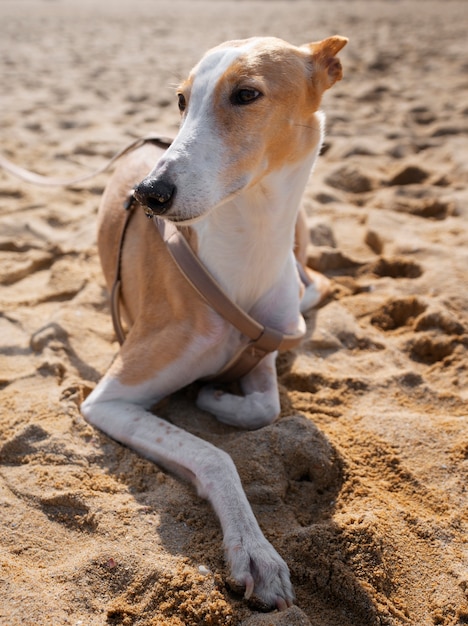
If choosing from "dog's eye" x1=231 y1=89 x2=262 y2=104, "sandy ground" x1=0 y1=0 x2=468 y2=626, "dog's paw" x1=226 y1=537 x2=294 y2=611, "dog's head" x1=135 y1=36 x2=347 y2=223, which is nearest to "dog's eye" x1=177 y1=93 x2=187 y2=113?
"dog's head" x1=135 y1=36 x2=347 y2=223

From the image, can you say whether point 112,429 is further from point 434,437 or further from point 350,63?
point 350,63

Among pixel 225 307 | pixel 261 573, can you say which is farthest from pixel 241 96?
pixel 261 573

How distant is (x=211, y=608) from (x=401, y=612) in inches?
21.9

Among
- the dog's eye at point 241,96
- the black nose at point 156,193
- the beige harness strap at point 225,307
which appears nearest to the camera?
the black nose at point 156,193

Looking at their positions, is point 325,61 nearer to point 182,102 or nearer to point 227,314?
point 182,102

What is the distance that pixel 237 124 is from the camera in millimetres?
2254

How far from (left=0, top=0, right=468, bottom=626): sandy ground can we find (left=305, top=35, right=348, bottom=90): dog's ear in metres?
1.29

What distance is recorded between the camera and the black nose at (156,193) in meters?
2.05

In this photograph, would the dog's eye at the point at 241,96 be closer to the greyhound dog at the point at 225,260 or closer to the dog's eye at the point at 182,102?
the greyhound dog at the point at 225,260

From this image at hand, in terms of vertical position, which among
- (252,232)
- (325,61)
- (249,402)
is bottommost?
(249,402)

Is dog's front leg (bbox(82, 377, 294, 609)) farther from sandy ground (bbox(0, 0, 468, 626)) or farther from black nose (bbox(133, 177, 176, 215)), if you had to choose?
black nose (bbox(133, 177, 176, 215))

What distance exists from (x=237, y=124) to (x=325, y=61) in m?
0.56

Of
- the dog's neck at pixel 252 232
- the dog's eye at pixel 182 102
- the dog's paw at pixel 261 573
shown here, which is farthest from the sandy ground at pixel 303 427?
the dog's eye at pixel 182 102

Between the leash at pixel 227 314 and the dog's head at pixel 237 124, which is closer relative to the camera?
the dog's head at pixel 237 124
